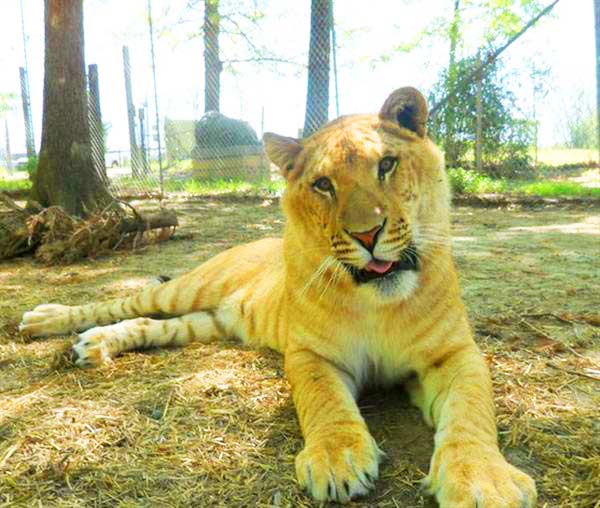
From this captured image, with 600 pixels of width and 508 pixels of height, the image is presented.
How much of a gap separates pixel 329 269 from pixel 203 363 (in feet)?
3.21

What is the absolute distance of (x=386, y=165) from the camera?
2482 mm

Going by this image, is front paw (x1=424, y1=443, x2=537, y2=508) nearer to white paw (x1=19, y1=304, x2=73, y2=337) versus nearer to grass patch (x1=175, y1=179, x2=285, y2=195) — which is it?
white paw (x1=19, y1=304, x2=73, y2=337)

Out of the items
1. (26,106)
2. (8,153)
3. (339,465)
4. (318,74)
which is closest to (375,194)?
(339,465)

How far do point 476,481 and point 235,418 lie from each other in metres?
1.05

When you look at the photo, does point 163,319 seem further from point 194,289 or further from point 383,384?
point 383,384

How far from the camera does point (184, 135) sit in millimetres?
14445

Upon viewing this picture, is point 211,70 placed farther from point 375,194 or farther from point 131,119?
point 375,194

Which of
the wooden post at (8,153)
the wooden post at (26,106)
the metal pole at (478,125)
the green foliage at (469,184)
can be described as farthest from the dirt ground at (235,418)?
the wooden post at (8,153)

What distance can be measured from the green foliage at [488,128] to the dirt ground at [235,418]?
7178 millimetres

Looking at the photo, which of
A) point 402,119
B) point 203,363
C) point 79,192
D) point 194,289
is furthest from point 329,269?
point 79,192

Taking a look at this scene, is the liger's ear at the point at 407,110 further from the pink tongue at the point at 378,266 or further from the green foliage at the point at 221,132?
the green foliage at the point at 221,132

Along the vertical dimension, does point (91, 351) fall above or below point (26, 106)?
below

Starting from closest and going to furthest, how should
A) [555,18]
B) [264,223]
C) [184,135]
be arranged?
[264,223] → [555,18] → [184,135]

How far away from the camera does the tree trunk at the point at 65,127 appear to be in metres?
7.24
